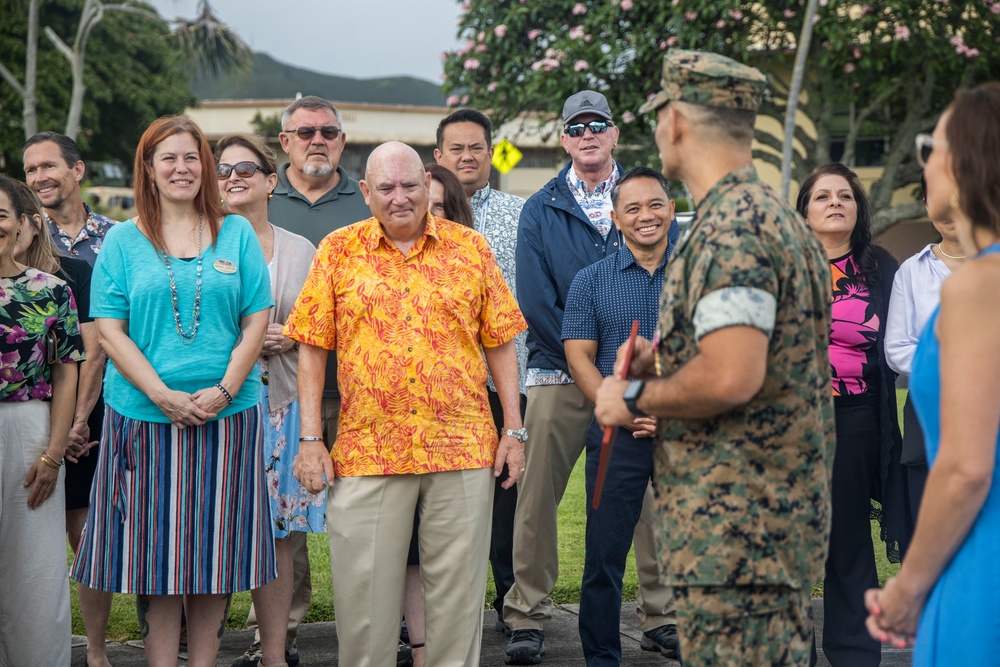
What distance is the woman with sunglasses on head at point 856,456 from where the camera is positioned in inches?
185

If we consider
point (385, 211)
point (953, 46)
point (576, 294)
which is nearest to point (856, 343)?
point (576, 294)

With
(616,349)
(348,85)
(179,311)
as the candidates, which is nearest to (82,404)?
(179,311)

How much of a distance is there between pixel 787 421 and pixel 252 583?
8.33 feet

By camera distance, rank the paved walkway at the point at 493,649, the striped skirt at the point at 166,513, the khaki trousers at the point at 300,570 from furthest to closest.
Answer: the khaki trousers at the point at 300,570 < the paved walkway at the point at 493,649 < the striped skirt at the point at 166,513

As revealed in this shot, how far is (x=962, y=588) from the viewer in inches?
93.7

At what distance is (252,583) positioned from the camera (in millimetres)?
4445

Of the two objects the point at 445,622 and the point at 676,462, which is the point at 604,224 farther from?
the point at 676,462

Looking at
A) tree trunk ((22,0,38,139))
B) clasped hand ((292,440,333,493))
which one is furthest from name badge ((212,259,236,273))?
tree trunk ((22,0,38,139))

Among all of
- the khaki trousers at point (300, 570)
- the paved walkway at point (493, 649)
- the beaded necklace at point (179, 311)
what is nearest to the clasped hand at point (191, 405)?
the beaded necklace at point (179, 311)

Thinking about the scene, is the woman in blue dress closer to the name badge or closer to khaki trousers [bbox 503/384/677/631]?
the name badge

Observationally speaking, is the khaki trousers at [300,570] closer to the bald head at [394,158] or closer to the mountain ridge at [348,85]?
the bald head at [394,158]

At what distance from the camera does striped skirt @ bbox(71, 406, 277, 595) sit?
170 inches

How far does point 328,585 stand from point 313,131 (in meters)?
2.68

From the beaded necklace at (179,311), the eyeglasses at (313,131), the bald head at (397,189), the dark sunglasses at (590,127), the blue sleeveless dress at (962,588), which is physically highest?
the dark sunglasses at (590,127)
